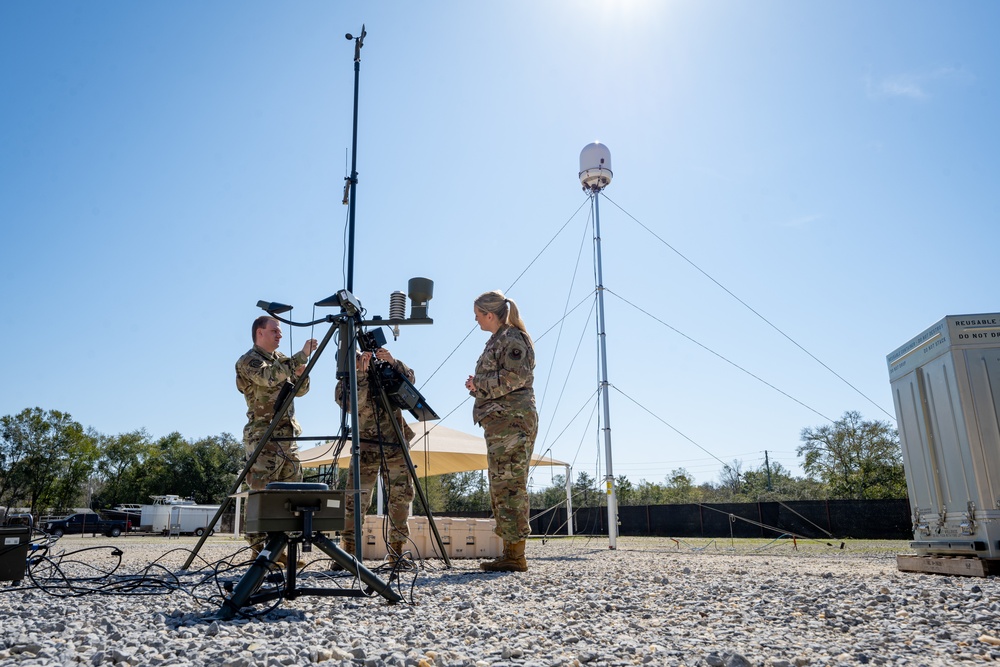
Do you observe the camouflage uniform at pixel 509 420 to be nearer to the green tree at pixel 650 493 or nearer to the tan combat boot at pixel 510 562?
the tan combat boot at pixel 510 562

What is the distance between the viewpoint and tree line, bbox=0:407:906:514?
104 ft

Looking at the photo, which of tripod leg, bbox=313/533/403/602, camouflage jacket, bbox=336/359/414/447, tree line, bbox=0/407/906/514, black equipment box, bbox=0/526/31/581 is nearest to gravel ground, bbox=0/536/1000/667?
tripod leg, bbox=313/533/403/602

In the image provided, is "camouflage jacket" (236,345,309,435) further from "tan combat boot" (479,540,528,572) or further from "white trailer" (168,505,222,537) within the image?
"white trailer" (168,505,222,537)

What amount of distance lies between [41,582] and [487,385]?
9.39ft

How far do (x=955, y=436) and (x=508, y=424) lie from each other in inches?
113

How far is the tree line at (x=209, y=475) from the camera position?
31562 mm

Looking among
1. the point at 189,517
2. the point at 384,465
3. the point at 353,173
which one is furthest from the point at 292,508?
the point at 189,517

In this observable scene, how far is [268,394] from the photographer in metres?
4.47

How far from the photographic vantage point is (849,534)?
47.1 feet

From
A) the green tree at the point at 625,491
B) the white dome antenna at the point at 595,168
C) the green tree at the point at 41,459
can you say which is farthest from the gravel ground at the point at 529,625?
the green tree at the point at 41,459

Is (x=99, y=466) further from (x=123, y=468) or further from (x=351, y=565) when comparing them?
(x=351, y=565)

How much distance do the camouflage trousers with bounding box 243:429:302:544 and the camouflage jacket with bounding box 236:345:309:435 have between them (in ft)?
0.29

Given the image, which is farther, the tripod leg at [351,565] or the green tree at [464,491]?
the green tree at [464,491]

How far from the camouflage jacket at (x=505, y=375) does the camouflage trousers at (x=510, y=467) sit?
0.26 feet
